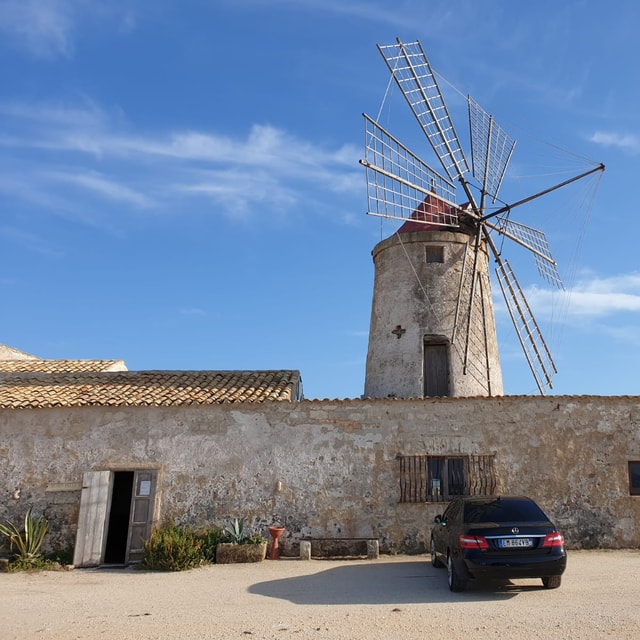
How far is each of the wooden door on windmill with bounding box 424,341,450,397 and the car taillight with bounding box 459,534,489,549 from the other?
28.2ft

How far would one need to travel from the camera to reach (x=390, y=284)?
1748 cm

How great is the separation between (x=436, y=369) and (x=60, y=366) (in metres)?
10.9

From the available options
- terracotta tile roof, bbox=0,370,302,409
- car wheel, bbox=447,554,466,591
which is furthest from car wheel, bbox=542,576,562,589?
terracotta tile roof, bbox=0,370,302,409

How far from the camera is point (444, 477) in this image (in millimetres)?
12430

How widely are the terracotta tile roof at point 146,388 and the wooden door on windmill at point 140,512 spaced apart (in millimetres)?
1472

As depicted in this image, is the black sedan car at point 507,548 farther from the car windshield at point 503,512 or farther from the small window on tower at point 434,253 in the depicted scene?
the small window on tower at point 434,253

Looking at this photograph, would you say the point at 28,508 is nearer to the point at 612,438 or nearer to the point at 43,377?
the point at 43,377

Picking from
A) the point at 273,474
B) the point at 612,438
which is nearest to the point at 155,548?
the point at 273,474

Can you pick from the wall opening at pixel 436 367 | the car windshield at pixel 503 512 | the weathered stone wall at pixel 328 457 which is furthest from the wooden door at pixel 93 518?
the wall opening at pixel 436 367

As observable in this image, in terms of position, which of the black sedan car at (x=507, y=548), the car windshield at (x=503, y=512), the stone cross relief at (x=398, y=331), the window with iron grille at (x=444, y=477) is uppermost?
the stone cross relief at (x=398, y=331)

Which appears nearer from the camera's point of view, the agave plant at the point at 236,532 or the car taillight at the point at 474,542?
the car taillight at the point at 474,542

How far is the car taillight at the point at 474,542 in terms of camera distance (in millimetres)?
7589

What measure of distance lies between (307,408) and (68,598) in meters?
5.73

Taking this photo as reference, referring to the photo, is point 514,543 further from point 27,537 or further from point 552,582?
point 27,537
